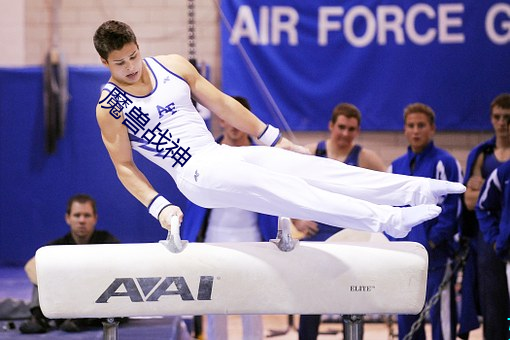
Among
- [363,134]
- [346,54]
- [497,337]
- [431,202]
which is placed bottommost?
[497,337]

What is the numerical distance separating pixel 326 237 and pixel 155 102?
2.10m

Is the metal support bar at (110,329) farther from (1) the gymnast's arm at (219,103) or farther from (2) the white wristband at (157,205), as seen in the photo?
(1) the gymnast's arm at (219,103)

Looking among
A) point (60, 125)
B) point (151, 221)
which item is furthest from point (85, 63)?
point (151, 221)

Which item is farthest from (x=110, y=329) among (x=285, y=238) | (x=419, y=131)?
(x=419, y=131)

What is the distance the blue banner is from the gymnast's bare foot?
4467 mm

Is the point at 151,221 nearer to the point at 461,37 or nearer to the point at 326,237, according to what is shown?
the point at 326,237

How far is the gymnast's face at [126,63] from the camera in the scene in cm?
405

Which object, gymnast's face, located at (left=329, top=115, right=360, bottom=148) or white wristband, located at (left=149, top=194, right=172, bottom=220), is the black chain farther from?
white wristband, located at (left=149, top=194, right=172, bottom=220)

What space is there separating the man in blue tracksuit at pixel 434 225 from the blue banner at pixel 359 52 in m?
2.78

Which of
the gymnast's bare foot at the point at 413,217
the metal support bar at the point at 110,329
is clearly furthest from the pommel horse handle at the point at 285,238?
the metal support bar at the point at 110,329

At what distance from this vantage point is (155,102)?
4.19 meters

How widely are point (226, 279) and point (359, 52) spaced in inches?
189

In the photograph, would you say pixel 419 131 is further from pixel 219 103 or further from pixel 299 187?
pixel 299 187

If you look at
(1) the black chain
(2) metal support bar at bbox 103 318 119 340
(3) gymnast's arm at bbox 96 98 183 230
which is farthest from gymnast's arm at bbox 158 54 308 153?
(1) the black chain
